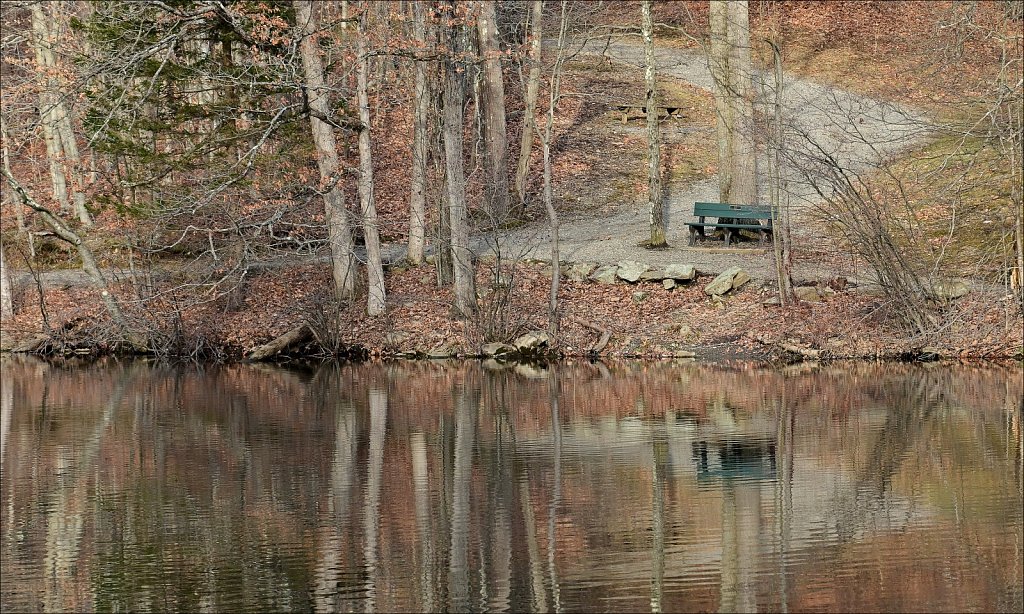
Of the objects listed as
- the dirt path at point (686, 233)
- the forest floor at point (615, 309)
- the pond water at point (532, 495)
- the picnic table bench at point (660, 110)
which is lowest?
the pond water at point (532, 495)

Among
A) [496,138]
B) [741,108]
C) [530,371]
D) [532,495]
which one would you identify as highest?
[741,108]

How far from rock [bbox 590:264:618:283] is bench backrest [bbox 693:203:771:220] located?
2.05m

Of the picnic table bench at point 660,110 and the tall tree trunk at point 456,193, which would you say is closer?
the tall tree trunk at point 456,193

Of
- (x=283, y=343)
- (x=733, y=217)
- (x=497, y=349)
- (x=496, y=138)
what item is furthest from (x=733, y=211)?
(x=283, y=343)

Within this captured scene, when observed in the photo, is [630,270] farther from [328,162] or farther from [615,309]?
[328,162]

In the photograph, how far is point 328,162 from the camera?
23.9 metres

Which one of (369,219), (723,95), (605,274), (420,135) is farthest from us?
(723,95)

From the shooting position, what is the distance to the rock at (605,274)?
24.8 metres

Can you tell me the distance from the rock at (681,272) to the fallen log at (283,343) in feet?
22.6

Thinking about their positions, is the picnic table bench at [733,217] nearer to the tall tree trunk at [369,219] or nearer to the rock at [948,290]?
the rock at [948,290]

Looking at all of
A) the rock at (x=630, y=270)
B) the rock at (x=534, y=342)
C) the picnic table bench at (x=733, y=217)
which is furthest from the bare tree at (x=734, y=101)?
the rock at (x=534, y=342)

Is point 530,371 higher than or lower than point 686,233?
lower

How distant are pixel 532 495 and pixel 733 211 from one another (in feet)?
48.1

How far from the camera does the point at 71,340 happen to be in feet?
86.3
